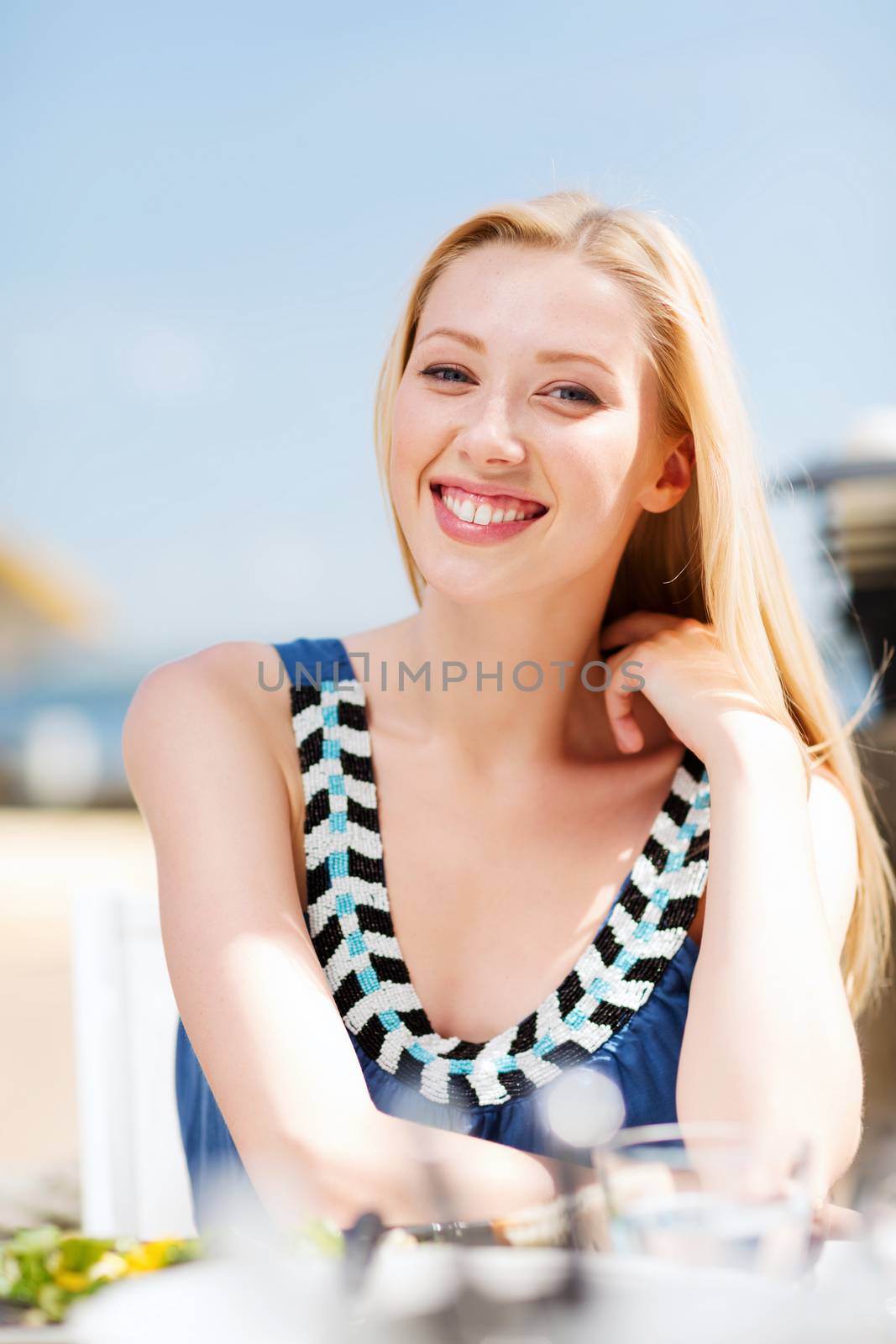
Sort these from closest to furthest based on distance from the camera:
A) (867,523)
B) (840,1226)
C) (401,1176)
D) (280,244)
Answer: (840,1226)
(401,1176)
(867,523)
(280,244)

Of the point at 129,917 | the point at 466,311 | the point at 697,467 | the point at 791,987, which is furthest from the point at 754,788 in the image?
the point at 129,917

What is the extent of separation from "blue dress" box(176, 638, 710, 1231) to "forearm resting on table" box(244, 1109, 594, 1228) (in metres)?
0.25

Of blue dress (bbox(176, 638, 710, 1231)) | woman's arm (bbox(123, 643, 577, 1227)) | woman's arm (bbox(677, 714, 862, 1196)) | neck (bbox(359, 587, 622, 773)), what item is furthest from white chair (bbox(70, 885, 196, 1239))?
woman's arm (bbox(677, 714, 862, 1196))

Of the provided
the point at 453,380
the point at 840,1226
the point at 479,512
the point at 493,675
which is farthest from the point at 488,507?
the point at 840,1226

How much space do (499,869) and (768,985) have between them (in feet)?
1.65

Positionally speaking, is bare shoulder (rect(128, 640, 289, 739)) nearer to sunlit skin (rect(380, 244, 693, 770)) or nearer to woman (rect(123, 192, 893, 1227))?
woman (rect(123, 192, 893, 1227))

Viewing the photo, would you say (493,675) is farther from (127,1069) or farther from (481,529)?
(127,1069)

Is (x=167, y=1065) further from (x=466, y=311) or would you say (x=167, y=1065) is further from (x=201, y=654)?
(x=466, y=311)

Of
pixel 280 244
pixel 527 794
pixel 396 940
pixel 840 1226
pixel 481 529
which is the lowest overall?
pixel 840 1226

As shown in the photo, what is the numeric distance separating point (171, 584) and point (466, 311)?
1976cm

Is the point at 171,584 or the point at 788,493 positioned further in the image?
the point at 171,584

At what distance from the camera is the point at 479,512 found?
146 cm

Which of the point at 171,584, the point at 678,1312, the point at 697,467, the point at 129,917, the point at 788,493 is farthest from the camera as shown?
the point at 171,584

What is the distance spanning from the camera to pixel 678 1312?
570 mm
